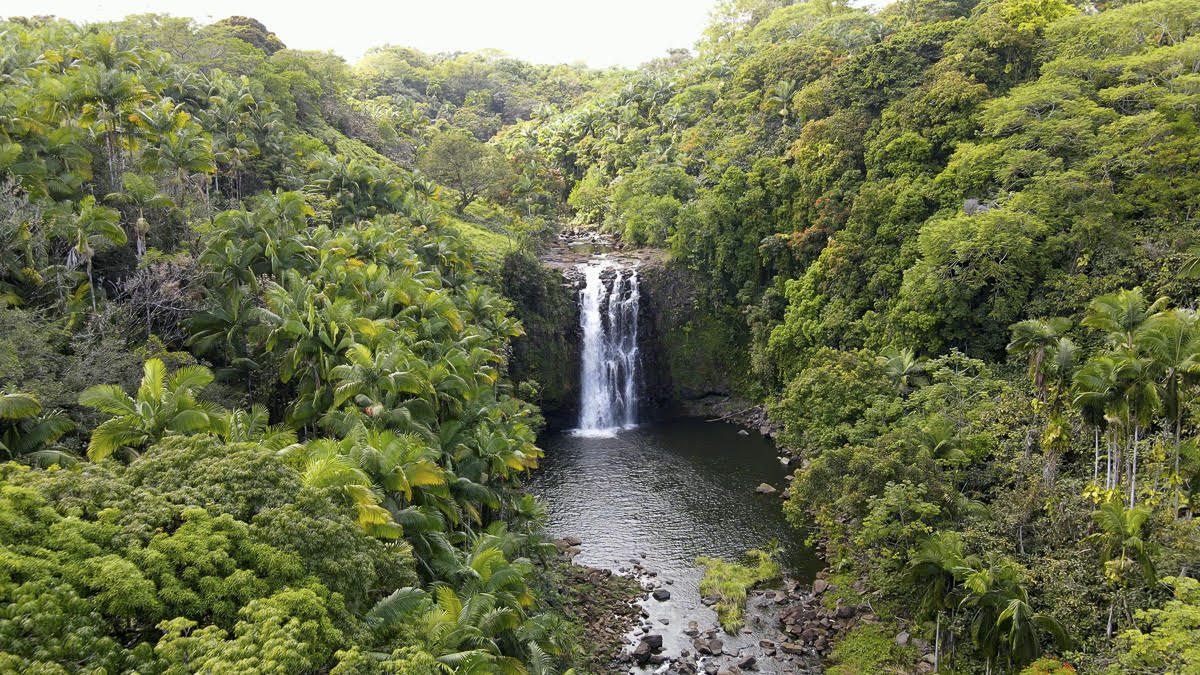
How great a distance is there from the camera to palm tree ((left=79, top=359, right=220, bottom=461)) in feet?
53.6

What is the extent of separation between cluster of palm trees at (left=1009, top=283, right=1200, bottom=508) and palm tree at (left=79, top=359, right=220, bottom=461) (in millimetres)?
24628

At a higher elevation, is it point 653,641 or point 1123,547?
point 1123,547

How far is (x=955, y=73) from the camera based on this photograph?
38.3 metres

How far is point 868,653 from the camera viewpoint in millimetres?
23547

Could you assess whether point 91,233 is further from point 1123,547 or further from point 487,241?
point 1123,547

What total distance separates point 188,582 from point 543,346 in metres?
37.5

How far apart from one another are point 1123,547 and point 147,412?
25383 millimetres

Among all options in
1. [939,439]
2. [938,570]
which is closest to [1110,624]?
[938,570]

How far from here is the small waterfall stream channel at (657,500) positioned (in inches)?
996

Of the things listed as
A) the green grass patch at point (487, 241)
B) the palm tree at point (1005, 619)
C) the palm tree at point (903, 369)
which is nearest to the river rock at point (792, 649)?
the palm tree at point (1005, 619)

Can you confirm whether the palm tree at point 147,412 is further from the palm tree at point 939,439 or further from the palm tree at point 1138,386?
the palm tree at point 1138,386

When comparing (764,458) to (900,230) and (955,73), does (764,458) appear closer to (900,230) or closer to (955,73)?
(900,230)

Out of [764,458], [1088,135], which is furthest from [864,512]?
[1088,135]

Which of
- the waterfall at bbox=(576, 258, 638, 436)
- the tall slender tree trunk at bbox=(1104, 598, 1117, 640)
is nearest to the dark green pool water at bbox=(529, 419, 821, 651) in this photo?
the waterfall at bbox=(576, 258, 638, 436)
